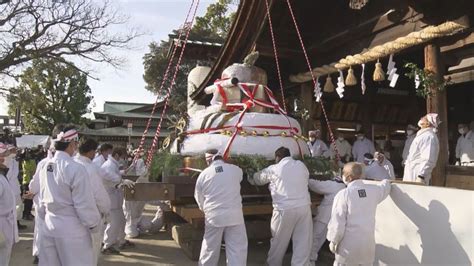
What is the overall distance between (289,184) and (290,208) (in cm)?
29

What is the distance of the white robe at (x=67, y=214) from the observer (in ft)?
11.8

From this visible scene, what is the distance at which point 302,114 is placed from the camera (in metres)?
9.08

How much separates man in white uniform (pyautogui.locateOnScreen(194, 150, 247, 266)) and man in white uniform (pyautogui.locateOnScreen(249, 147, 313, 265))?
464 millimetres

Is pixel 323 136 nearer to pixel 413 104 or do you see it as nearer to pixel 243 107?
pixel 413 104

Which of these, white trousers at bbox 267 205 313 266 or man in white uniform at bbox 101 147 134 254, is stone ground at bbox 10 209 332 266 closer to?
man in white uniform at bbox 101 147 134 254

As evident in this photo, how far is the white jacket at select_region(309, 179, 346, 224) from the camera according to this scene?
18.6 feet

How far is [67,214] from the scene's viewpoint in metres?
3.63

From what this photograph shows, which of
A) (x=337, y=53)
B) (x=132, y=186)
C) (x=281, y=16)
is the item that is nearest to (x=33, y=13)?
(x=281, y=16)

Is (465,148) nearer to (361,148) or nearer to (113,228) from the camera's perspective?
(361,148)

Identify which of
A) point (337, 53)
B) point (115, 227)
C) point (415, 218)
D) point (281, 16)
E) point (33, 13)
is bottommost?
point (115, 227)

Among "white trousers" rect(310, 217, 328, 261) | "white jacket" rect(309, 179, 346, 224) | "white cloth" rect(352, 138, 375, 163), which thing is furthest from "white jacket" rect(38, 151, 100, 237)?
"white cloth" rect(352, 138, 375, 163)

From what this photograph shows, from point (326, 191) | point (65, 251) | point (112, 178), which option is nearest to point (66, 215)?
point (65, 251)

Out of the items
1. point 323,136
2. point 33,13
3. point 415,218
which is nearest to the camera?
point 415,218

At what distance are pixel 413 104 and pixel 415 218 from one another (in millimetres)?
8307
